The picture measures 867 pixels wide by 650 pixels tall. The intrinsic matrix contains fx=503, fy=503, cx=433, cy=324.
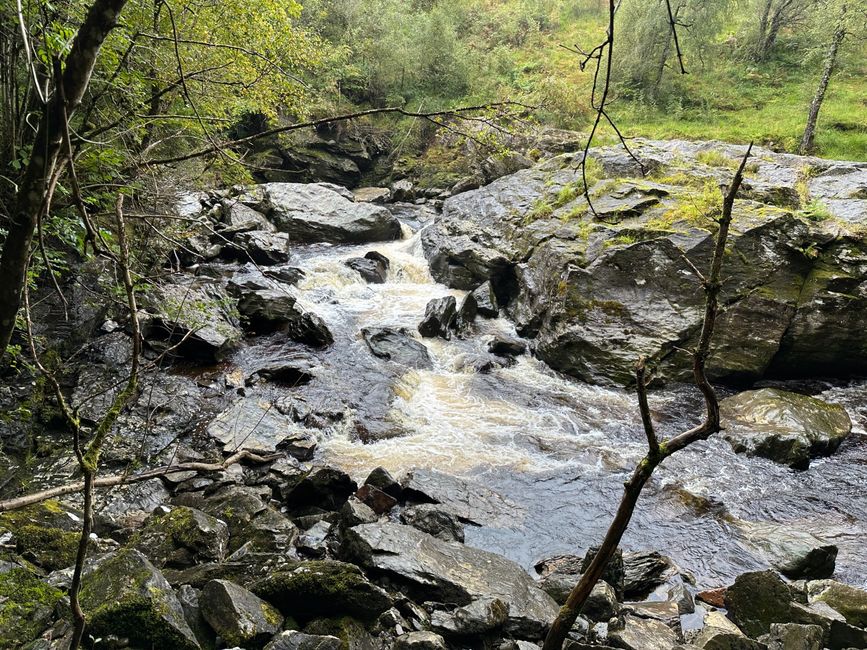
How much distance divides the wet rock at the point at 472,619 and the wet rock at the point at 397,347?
7.35m

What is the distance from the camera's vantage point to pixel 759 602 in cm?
460

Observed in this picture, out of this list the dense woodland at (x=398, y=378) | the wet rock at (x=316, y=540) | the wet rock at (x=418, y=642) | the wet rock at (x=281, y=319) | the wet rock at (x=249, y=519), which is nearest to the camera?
the dense woodland at (x=398, y=378)

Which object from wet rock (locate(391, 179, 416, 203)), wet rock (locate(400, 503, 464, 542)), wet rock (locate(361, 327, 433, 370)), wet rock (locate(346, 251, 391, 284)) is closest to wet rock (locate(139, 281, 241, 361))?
wet rock (locate(361, 327, 433, 370))

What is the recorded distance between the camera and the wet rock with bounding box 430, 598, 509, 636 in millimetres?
3992

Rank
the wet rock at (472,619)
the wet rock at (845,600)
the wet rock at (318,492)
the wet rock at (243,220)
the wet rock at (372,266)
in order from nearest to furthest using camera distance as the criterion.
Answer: the wet rock at (472,619) < the wet rock at (845,600) < the wet rock at (318,492) < the wet rock at (372,266) < the wet rock at (243,220)

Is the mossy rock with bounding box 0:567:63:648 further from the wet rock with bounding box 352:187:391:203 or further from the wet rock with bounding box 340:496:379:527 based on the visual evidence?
the wet rock with bounding box 352:187:391:203

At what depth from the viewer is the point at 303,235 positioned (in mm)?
18562

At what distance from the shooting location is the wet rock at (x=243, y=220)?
1606 centimetres

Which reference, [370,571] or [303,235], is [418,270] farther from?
[370,571]

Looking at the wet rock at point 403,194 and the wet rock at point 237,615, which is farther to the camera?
the wet rock at point 403,194

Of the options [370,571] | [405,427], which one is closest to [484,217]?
[405,427]

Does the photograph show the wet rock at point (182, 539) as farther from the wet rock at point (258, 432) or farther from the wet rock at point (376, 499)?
the wet rock at point (258, 432)

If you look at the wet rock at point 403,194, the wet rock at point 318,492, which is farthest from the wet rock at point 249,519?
the wet rock at point 403,194

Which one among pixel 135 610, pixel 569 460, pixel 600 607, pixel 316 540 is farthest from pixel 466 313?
pixel 135 610
